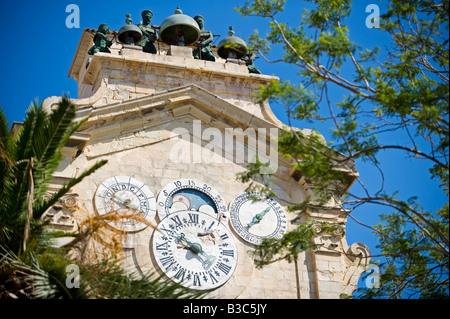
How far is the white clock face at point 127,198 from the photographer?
2756 centimetres

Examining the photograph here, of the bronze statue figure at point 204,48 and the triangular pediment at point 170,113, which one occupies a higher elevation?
the bronze statue figure at point 204,48

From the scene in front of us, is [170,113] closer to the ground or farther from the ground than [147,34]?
closer to the ground

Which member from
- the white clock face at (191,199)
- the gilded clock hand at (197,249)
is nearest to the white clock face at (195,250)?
the gilded clock hand at (197,249)

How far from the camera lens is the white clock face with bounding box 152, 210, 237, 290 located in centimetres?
2717

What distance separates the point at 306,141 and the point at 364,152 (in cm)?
226

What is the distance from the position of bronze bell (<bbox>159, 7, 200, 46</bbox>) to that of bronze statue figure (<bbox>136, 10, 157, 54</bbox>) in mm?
443

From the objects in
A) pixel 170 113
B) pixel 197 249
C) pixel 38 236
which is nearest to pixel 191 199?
pixel 197 249

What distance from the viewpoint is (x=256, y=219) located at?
94.3 ft

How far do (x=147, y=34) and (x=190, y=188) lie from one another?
7.02 meters

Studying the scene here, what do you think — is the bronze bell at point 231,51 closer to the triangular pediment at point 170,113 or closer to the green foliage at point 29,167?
the triangular pediment at point 170,113

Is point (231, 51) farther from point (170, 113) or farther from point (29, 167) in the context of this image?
point (29, 167)

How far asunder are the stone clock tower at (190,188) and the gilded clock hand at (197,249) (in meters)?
0.02

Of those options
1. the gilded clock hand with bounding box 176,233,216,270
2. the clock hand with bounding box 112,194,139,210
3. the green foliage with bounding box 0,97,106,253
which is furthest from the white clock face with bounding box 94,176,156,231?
the green foliage with bounding box 0,97,106,253
